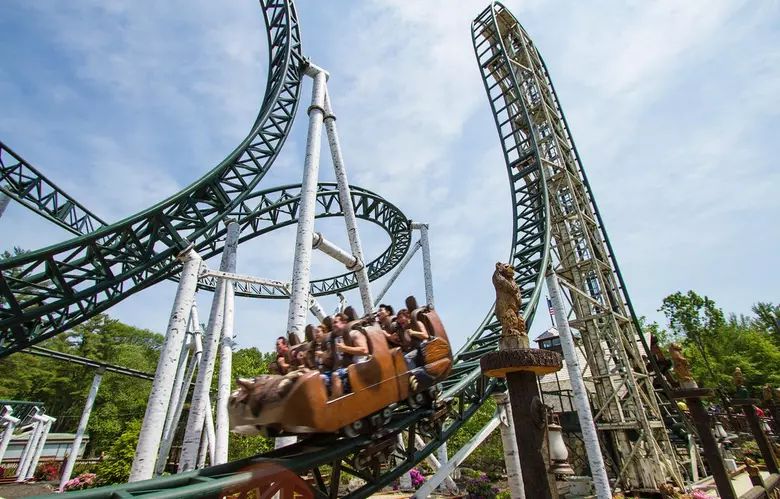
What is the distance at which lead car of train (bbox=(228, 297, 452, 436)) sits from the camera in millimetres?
2977

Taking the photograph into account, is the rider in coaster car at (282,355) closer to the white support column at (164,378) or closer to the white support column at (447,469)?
the white support column at (164,378)

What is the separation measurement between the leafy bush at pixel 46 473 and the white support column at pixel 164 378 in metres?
14.2

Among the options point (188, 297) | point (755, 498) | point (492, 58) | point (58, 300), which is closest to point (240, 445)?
point (58, 300)

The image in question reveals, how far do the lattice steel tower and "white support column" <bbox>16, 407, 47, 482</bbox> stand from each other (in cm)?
1695

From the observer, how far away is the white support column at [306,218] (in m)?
5.08

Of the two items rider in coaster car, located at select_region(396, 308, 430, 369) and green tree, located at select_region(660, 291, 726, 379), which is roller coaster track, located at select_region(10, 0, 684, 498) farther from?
green tree, located at select_region(660, 291, 726, 379)

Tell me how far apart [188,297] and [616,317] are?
9.98 meters

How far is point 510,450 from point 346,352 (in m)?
3.59

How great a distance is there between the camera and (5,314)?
17.1 feet

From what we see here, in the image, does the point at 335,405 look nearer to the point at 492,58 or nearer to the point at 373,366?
the point at 373,366

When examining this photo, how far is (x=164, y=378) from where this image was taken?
430 cm

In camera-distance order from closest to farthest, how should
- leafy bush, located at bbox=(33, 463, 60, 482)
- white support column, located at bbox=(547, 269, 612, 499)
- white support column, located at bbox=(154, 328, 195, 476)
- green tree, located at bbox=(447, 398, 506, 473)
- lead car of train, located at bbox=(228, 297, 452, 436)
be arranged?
lead car of train, located at bbox=(228, 297, 452, 436) → white support column, located at bbox=(547, 269, 612, 499) → white support column, located at bbox=(154, 328, 195, 476) → leafy bush, located at bbox=(33, 463, 60, 482) → green tree, located at bbox=(447, 398, 506, 473)

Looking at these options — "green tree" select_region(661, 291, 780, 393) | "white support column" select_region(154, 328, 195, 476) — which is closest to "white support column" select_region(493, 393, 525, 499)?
"white support column" select_region(154, 328, 195, 476)

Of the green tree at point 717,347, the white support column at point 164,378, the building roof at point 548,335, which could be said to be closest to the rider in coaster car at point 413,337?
the white support column at point 164,378
